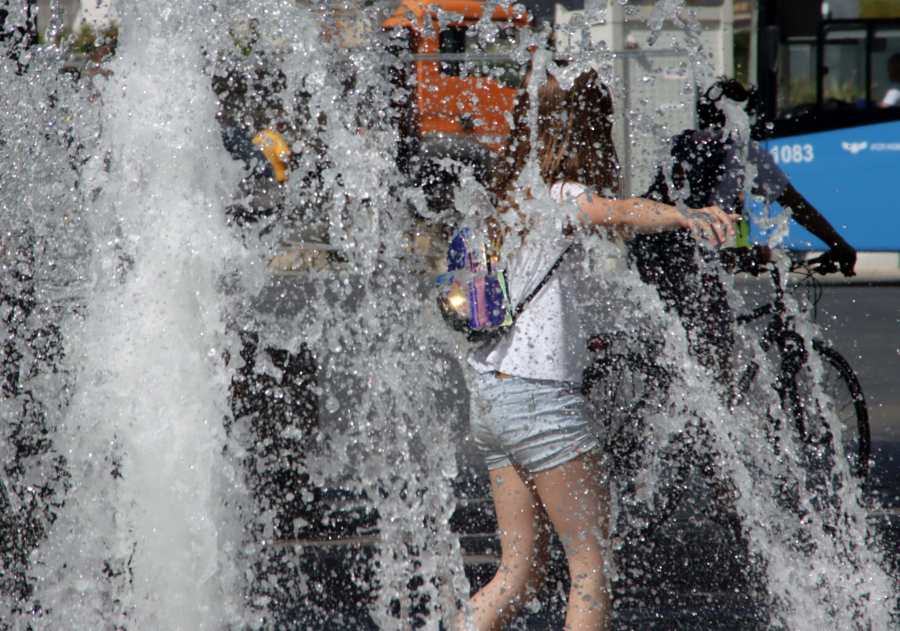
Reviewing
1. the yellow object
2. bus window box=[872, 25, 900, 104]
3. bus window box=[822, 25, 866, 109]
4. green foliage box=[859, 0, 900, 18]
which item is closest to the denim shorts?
the yellow object

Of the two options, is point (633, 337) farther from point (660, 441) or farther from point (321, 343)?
point (321, 343)

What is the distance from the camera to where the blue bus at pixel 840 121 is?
40.8ft

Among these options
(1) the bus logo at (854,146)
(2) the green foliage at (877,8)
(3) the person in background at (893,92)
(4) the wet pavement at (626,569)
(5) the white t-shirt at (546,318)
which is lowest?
(4) the wet pavement at (626,569)

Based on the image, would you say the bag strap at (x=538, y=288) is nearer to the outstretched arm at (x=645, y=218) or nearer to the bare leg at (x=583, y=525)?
the outstretched arm at (x=645, y=218)

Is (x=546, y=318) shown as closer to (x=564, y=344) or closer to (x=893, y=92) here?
(x=564, y=344)

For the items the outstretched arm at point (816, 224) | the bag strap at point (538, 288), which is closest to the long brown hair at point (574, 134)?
the bag strap at point (538, 288)

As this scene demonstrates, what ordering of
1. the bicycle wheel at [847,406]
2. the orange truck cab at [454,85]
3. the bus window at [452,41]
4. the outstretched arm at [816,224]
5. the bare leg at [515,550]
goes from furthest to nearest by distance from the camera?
the bus window at [452,41], the orange truck cab at [454,85], the bicycle wheel at [847,406], the outstretched arm at [816,224], the bare leg at [515,550]

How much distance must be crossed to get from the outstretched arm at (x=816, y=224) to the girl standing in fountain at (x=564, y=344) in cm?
197

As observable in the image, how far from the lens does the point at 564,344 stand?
2.43 meters

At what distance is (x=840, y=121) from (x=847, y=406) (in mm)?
9216

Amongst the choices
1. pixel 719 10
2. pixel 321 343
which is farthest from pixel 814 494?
pixel 719 10

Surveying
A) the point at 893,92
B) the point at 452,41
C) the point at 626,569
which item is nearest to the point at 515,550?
the point at 626,569

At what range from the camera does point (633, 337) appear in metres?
4.24

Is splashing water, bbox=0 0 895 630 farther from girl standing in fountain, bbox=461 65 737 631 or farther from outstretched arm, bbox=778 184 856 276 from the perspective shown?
outstretched arm, bbox=778 184 856 276
